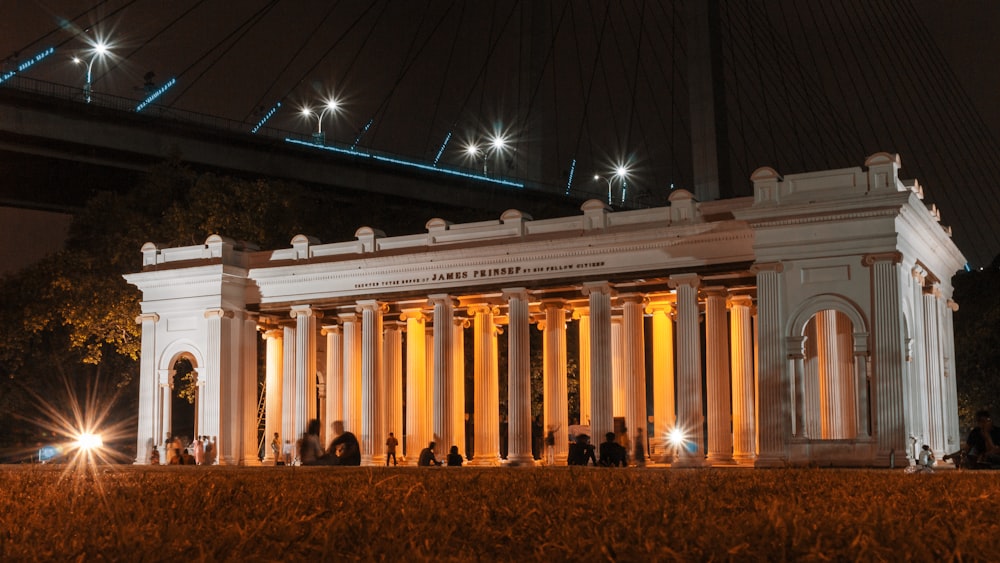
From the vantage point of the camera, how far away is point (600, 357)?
49.0 m

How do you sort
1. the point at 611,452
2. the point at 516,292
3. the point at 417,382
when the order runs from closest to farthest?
the point at 611,452 < the point at 516,292 < the point at 417,382

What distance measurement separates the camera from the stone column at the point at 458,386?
174 ft

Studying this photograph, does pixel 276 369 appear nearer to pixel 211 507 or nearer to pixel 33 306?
pixel 33 306

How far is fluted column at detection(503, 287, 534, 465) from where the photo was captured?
5062 centimetres

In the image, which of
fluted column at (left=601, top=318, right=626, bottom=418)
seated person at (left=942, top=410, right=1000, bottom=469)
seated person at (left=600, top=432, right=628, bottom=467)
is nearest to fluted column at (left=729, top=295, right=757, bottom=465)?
fluted column at (left=601, top=318, right=626, bottom=418)

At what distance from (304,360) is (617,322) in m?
14.4

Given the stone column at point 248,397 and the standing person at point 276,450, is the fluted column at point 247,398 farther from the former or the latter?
the standing person at point 276,450

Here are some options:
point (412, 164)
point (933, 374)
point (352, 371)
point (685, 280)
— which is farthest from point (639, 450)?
point (412, 164)

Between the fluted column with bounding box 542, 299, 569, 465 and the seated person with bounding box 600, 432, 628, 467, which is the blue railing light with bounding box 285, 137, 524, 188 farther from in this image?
the seated person with bounding box 600, 432, 628, 467

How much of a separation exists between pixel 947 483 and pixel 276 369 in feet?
153

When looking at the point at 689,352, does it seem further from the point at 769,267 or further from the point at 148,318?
the point at 148,318

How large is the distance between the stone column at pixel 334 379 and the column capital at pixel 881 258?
25418 millimetres

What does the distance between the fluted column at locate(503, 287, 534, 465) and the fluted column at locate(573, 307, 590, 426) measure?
431 centimetres

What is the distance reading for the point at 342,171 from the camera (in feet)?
317
